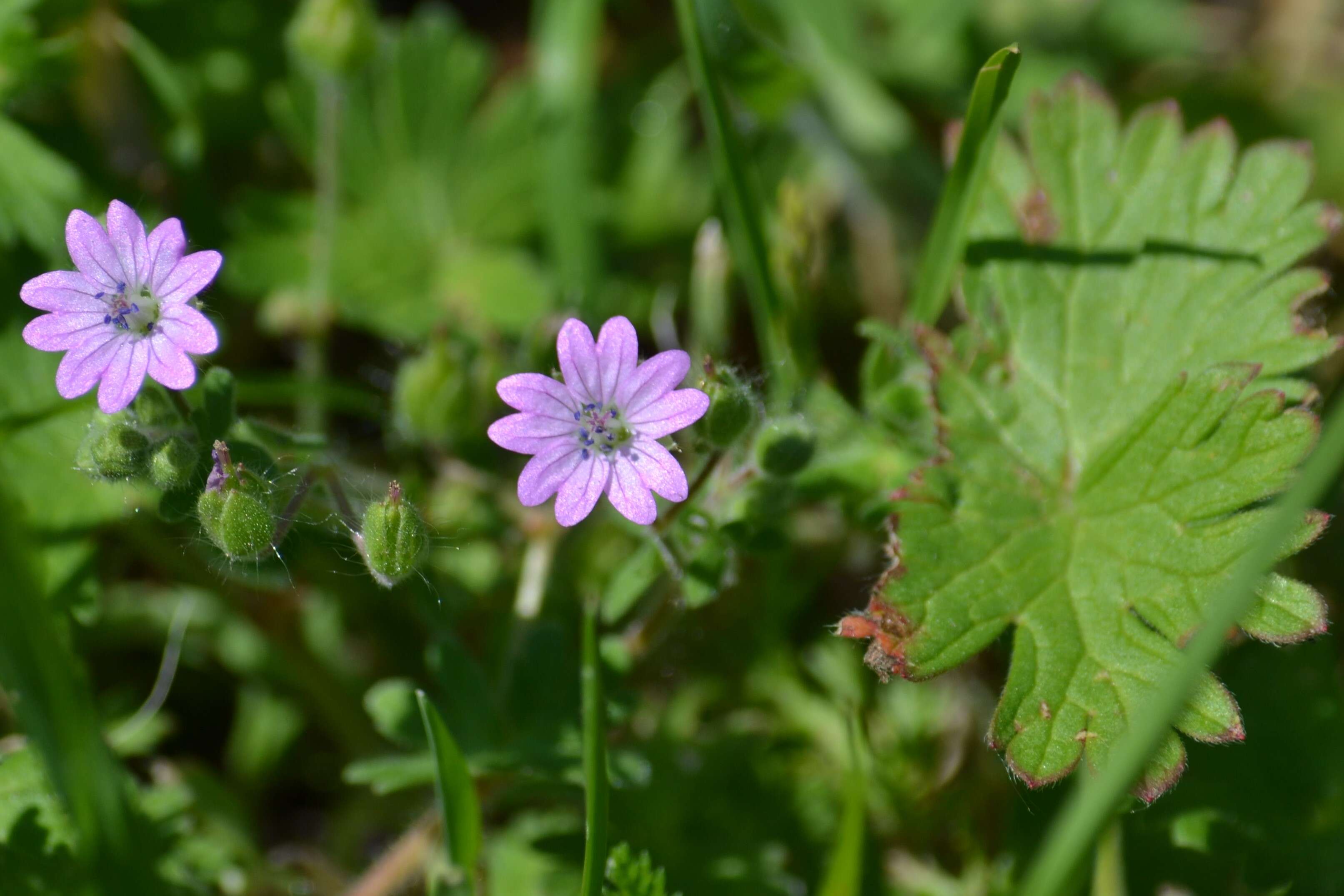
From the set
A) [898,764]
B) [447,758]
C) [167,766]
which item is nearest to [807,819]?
[898,764]

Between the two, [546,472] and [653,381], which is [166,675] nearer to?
[546,472]

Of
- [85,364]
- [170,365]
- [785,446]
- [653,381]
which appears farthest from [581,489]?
[85,364]

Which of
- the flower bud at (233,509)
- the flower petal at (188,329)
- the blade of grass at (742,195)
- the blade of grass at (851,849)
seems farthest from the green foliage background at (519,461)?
the flower petal at (188,329)

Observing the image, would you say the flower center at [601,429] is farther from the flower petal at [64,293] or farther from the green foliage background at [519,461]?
the flower petal at [64,293]

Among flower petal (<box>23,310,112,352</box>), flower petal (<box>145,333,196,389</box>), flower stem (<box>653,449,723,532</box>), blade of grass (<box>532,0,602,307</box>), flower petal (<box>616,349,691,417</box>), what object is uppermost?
blade of grass (<box>532,0,602,307</box>)

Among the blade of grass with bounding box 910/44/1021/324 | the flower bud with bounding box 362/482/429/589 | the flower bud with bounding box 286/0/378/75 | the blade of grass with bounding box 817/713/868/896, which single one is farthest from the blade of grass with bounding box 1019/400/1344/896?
the flower bud with bounding box 286/0/378/75

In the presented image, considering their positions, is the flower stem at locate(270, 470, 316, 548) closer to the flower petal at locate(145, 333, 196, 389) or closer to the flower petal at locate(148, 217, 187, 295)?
the flower petal at locate(145, 333, 196, 389)
